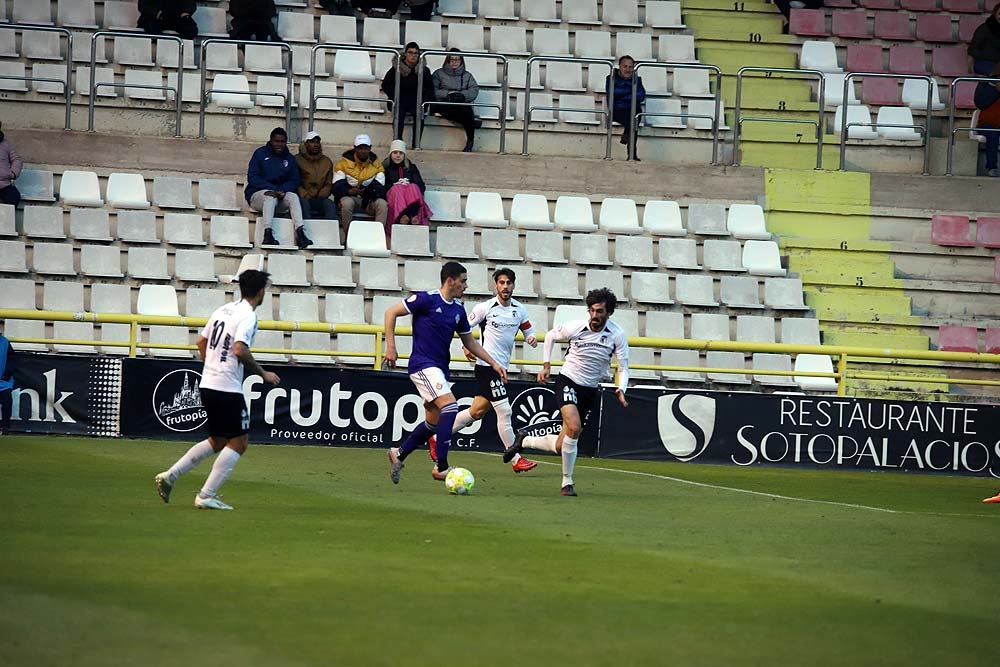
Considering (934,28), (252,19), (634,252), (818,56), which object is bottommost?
(634,252)

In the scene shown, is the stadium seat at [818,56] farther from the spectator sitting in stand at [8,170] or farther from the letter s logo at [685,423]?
the spectator sitting in stand at [8,170]

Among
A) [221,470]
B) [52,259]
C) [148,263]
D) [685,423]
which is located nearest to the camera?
[221,470]

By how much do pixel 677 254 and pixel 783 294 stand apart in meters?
1.64

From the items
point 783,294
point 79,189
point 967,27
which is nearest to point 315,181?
point 79,189

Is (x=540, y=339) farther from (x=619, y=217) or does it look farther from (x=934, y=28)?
(x=934, y=28)

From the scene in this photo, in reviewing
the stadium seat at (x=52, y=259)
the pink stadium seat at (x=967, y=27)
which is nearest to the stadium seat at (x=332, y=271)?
the stadium seat at (x=52, y=259)

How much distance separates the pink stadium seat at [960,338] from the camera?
21.3 meters

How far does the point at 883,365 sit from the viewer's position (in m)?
21.6

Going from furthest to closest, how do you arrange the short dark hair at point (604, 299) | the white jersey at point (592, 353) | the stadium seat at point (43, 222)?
the stadium seat at point (43, 222) < the white jersey at point (592, 353) < the short dark hair at point (604, 299)

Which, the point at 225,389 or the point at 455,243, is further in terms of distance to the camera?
the point at 455,243

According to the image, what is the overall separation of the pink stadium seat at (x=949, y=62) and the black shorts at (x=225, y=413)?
711 inches

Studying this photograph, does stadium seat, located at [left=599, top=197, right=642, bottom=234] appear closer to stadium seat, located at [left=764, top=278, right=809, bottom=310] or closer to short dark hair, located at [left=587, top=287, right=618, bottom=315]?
stadium seat, located at [left=764, top=278, right=809, bottom=310]

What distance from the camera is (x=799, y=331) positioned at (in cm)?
2073

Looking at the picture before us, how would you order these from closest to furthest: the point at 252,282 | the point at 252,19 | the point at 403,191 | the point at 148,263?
the point at 252,282 → the point at 148,263 → the point at 403,191 → the point at 252,19
